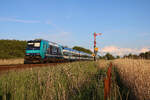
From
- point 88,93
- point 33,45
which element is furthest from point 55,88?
point 33,45

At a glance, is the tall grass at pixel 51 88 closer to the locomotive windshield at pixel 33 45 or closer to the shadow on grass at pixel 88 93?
the shadow on grass at pixel 88 93

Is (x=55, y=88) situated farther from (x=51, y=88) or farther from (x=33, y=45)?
(x=33, y=45)

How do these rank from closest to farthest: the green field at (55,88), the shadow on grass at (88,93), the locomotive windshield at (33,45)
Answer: the green field at (55,88)
the shadow on grass at (88,93)
the locomotive windshield at (33,45)

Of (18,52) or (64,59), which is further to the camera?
(18,52)

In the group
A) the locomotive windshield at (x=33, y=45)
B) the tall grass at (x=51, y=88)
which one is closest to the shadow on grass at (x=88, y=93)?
the tall grass at (x=51, y=88)

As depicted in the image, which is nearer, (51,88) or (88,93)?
(51,88)

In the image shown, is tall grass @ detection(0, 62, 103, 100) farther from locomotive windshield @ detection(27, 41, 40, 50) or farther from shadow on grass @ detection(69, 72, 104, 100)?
locomotive windshield @ detection(27, 41, 40, 50)

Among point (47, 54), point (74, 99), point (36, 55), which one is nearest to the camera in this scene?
point (74, 99)

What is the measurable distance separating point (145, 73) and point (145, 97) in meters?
1.29

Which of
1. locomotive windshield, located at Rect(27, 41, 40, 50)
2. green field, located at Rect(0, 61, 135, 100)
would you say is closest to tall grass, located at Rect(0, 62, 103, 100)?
green field, located at Rect(0, 61, 135, 100)

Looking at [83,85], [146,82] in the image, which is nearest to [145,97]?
[146,82]

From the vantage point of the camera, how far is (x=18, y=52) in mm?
52219

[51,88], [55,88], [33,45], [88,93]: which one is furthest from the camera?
[33,45]

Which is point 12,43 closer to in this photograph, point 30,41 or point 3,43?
point 3,43
